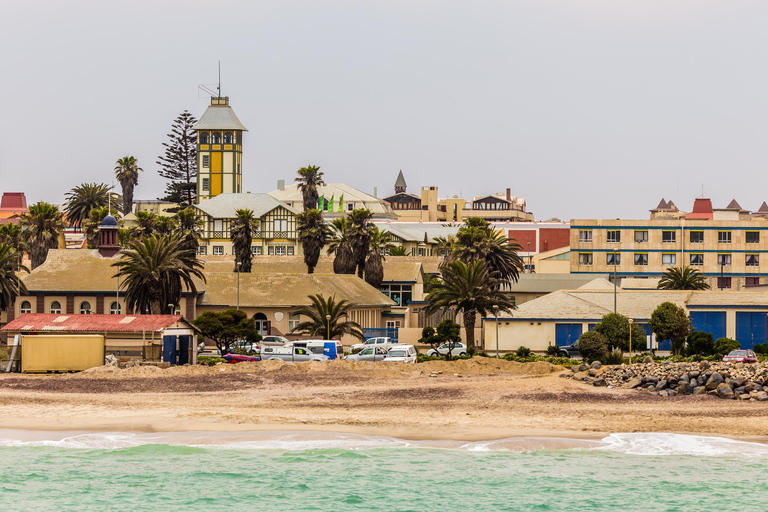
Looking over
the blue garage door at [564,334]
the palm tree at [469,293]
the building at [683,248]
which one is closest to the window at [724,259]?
the building at [683,248]

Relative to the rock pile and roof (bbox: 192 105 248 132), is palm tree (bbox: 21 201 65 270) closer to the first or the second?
roof (bbox: 192 105 248 132)

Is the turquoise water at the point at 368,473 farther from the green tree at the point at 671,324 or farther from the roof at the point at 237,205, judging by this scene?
the roof at the point at 237,205

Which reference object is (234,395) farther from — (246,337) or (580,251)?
(580,251)

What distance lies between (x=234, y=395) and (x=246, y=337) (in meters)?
20.2

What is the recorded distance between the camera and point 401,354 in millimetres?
65750

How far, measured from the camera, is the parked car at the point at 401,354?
65438mm

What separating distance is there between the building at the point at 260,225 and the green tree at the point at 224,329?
212ft

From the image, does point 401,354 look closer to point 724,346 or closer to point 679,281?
point 724,346

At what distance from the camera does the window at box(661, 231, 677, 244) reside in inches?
4766

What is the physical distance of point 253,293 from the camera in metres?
86.4

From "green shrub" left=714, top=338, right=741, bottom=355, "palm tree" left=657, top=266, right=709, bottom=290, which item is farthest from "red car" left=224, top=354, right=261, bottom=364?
"palm tree" left=657, top=266, right=709, bottom=290

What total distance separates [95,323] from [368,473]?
105 ft

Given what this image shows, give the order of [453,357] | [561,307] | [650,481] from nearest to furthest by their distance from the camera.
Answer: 1. [650,481]
2. [453,357]
3. [561,307]

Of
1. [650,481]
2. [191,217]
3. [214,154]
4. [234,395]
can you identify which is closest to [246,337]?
[234,395]
